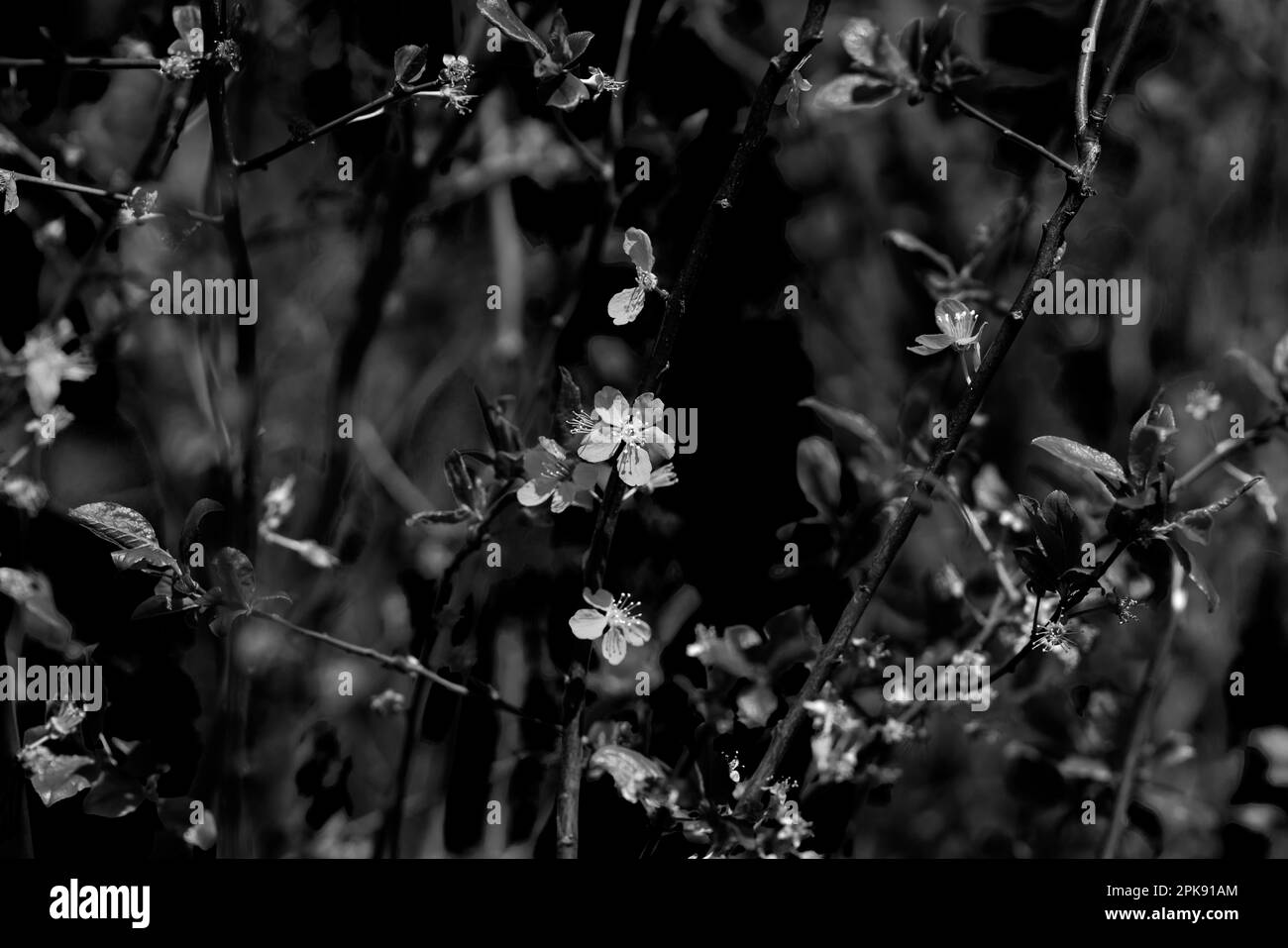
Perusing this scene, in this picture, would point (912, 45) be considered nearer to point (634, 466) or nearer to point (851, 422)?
point (851, 422)

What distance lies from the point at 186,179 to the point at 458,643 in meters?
0.71

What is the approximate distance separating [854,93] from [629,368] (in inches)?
14.9

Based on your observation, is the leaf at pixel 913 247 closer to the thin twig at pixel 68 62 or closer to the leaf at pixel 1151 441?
the leaf at pixel 1151 441

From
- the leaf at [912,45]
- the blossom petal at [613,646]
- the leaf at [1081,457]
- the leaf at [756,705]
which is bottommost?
the leaf at [756,705]

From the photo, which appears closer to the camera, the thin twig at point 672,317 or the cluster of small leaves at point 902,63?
the thin twig at point 672,317

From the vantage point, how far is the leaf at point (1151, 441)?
0.84 m

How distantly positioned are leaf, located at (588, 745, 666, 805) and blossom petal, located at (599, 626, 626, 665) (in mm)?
112

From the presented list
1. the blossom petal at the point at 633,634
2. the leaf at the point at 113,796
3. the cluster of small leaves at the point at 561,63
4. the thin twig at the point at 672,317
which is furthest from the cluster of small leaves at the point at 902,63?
the leaf at the point at 113,796

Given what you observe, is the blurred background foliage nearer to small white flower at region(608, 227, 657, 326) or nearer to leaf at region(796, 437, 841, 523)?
leaf at region(796, 437, 841, 523)

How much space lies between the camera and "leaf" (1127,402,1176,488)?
0.84 m

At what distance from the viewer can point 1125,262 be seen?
1.29 meters

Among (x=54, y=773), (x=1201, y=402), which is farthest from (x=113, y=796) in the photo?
(x=1201, y=402)
